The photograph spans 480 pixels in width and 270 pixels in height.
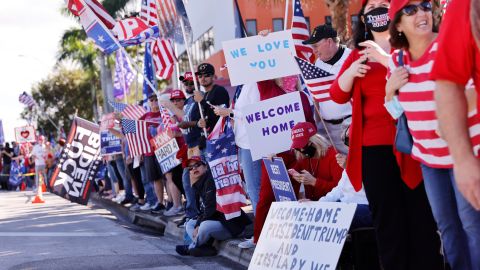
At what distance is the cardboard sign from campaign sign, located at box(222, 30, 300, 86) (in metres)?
37.6

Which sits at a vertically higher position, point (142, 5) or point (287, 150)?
point (142, 5)

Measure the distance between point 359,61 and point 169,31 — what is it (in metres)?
8.40

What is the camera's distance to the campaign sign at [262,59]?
839 centimetres

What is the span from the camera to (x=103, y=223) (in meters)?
14.4

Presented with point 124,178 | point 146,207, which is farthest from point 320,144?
point 124,178

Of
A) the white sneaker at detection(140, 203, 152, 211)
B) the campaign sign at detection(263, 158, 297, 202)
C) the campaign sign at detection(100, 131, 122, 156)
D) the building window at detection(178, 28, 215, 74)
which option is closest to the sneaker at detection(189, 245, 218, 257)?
the campaign sign at detection(263, 158, 297, 202)

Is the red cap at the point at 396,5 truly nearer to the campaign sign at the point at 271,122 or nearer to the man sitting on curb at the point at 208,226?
the campaign sign at the point at 271,122

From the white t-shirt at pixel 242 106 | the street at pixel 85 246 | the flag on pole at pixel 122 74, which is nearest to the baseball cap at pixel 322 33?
the white t-shirt at pixel 242 106

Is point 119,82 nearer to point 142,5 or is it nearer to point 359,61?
point 142,5

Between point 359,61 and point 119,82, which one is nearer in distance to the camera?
point 359,61

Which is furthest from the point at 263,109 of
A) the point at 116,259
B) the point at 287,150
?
the point at 116,259

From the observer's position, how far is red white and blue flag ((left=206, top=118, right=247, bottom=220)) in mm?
9602

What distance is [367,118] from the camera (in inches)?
207

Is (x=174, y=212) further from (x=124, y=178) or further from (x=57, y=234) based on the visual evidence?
(x=124, y=178)
